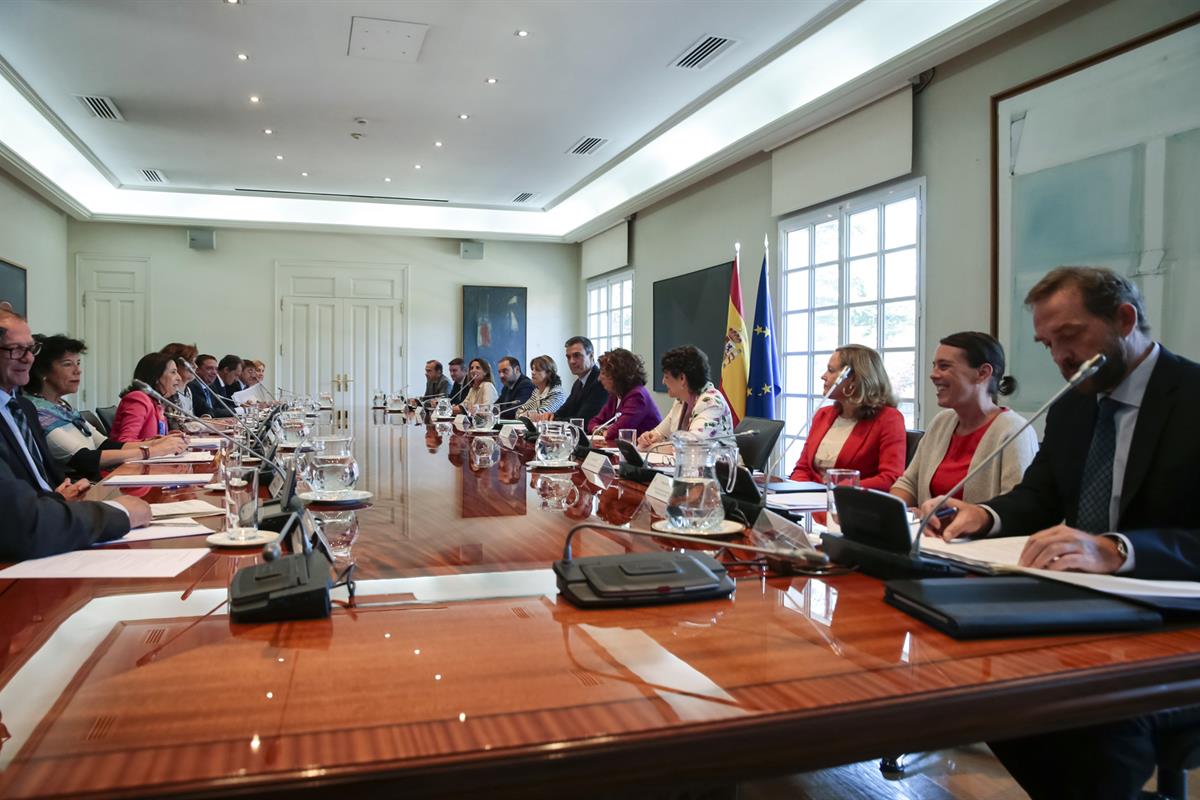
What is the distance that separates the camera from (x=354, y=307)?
1024 cm

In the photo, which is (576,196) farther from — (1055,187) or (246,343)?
(1055,187)

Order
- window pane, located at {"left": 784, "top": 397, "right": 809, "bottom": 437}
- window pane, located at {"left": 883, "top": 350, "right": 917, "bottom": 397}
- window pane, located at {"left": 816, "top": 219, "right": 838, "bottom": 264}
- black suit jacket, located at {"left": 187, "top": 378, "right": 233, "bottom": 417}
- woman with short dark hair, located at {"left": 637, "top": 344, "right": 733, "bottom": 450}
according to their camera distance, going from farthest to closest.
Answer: black suit jacket, located at {"left": 187, "top": 378, "right": 233, "bottom": 417} → window pane, located at {"left": 784, "top": 397, "right": 809, "bottom": 437} → window pane, located at {"left": 816, "top": 219, "right": 838, "bottom": 264} → window pane, located at {"left": 883, "top": 350, "right": 917, "bottom": 397} → woman with short dark hair, located at {"left": 637, "top": 344, "right": 733, "bottom": 450}

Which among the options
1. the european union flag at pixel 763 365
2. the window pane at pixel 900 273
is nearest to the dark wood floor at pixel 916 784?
the window pane at pixel 900 273

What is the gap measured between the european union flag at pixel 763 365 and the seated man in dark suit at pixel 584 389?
1096 millimetres

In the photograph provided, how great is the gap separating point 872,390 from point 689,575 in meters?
2.10

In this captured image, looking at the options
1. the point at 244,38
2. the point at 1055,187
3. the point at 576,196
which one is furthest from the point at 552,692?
the point at 576,196

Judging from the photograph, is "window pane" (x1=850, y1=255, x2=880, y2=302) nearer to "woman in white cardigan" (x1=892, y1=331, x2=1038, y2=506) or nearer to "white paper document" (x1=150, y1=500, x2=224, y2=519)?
"woman in white cardigan" (x1=892, y1=331, x2=1038, y2=506)

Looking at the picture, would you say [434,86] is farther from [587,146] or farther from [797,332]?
[797,332]

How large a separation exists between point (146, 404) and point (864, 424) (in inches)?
150

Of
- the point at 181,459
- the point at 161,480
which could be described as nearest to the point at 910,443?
the point at 161,480

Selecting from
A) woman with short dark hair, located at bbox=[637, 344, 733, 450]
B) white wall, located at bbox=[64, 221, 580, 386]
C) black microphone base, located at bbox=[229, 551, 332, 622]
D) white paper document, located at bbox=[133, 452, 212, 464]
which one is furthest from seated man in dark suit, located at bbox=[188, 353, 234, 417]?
black microphone base, located at bbox=[229, 551, 332, 622]

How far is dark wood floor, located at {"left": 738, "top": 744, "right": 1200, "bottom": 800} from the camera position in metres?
2.03

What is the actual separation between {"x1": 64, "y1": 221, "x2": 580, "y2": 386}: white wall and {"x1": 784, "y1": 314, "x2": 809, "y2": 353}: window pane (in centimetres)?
535

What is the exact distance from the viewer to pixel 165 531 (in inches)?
61.2
